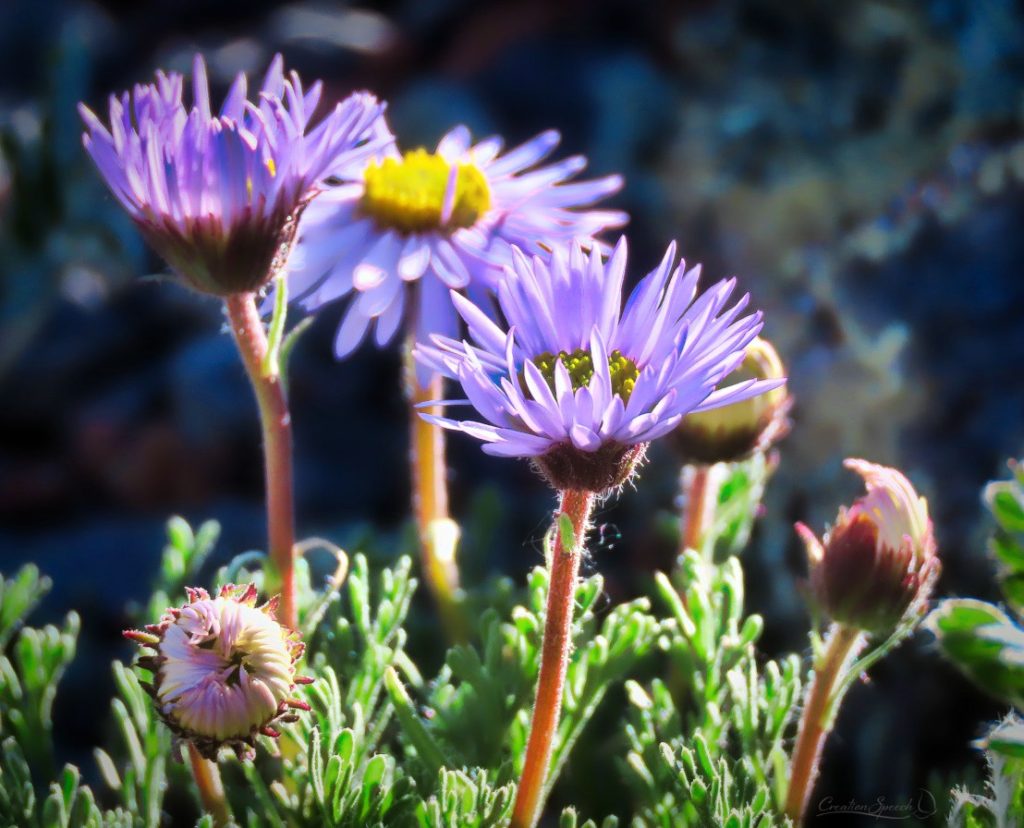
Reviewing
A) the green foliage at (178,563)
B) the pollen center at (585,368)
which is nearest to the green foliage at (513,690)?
the pollen center at (585,368)

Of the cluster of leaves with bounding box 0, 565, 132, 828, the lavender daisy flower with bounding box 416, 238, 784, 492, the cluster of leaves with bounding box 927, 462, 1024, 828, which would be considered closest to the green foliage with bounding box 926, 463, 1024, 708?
the cluster of leaves with bounding box 927, 462, 1024, 828

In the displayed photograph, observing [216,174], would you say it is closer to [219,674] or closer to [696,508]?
[219,674]

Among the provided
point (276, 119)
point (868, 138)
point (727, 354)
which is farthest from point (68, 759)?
point (868, 138)

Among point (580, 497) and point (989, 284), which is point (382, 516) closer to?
point (989, 284)

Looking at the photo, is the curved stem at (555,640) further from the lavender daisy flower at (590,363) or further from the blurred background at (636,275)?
the blurred background at (636,275)

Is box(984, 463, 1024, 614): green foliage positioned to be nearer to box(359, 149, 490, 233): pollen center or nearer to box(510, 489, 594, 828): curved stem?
box(510, 489, 594, 828): curved stem

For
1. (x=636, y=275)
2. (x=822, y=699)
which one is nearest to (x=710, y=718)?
(x=822, y=699)
